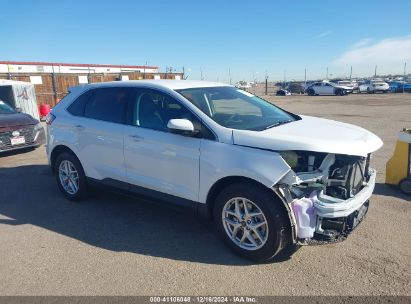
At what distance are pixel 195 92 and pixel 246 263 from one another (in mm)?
2054

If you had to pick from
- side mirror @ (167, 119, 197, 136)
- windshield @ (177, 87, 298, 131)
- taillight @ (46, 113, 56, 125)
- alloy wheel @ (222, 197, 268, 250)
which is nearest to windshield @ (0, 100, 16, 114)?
taillight @ (46, 113, 56, 125)

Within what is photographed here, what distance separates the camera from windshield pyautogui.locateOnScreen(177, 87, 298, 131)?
4.03 m

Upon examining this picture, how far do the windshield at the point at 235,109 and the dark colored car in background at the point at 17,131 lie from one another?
6.30m

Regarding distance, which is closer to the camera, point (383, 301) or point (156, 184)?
point (383, 301)

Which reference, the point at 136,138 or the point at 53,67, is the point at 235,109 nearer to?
the point at 136,138

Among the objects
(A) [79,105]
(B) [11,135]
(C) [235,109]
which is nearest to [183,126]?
(C) [235,109]

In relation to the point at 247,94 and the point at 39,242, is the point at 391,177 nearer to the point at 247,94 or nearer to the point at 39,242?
the point at 247,94

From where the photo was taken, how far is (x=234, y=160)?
3.57 meters

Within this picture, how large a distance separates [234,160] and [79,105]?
9.60 ft

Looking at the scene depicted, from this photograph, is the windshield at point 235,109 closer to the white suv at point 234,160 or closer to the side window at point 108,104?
the white suv at point 234,160

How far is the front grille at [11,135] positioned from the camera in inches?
342

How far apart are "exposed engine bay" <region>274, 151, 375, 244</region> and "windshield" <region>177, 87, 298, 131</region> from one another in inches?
26.8

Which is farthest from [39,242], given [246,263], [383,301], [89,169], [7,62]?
[7,62]

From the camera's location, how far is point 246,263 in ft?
12.0
